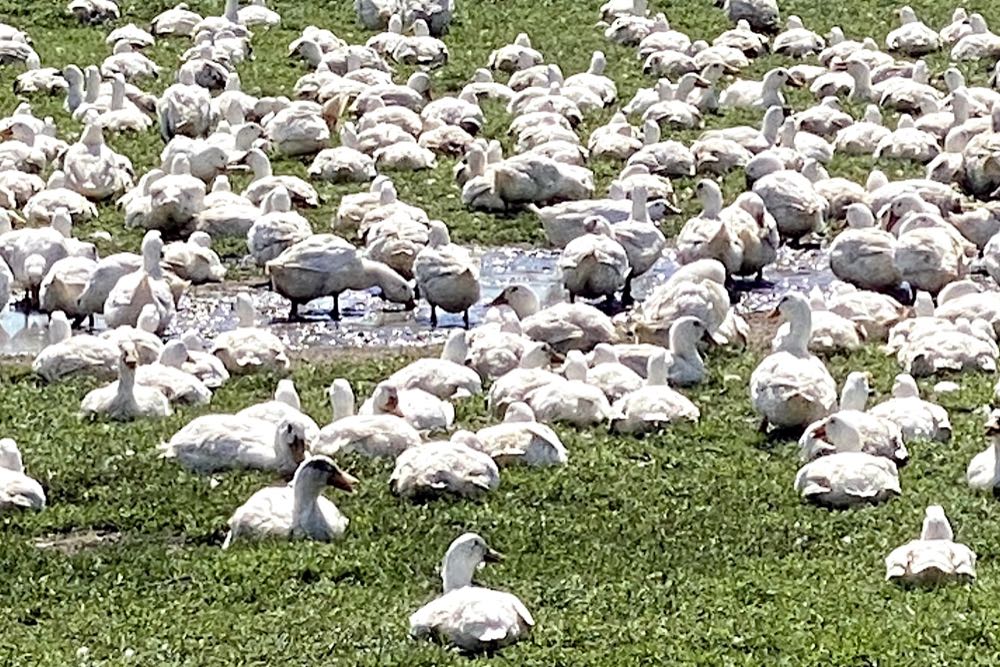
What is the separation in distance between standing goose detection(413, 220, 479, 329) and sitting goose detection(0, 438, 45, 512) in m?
4.94

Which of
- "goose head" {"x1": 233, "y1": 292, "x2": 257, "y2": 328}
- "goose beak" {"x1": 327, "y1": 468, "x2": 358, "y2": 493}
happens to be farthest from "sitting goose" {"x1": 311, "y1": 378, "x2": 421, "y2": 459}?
"goose head" {"x1": 233, "y1": 292, "x2": 257, "y2": 328}

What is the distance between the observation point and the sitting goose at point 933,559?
38.8ft

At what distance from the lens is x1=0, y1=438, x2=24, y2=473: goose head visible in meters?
13.6

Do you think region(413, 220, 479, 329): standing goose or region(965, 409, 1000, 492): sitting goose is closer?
region(965, 409, 1000, 492): sitting goose

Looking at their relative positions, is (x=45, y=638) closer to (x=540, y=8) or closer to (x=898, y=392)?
(x=898, y=392)

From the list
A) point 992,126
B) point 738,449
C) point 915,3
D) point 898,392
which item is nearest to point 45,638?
point 738,449

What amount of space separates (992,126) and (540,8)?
30.7ft

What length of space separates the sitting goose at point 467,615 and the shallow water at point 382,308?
630 cm

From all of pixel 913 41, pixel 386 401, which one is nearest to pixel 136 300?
pixel 386 401

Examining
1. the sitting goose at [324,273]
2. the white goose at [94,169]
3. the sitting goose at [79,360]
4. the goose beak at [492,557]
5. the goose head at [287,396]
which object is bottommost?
the white goose at [94,169]

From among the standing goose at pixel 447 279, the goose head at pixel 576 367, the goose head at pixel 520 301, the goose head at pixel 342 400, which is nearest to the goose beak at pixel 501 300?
the goose head at pixel 520 301

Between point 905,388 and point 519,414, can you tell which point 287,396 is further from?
point 905,388

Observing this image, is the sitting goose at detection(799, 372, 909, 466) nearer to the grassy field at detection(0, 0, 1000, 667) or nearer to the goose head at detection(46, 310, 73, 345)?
the grassy field at detection(0, 0, 1000, 667)

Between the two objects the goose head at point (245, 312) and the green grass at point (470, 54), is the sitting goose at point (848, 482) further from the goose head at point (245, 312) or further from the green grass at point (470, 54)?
the green grass at point (470, 54)
